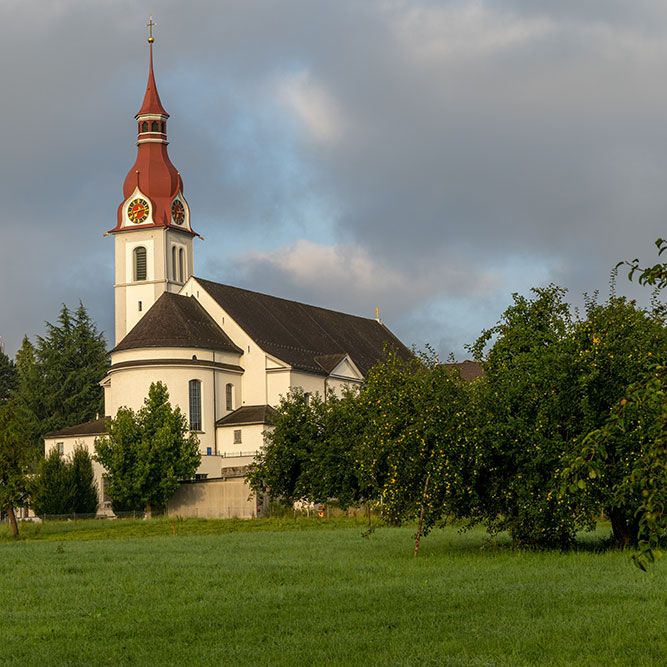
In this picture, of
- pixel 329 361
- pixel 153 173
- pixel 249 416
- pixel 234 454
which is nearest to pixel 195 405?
pixel 249 416

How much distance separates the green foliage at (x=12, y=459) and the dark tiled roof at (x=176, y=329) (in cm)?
2834

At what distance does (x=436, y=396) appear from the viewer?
29.8m

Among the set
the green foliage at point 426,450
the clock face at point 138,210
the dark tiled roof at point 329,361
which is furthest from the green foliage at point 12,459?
the clock face at point 138,210

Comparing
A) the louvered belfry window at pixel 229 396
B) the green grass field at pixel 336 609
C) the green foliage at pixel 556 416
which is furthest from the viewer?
the louvered belfry window at pixel 229 396

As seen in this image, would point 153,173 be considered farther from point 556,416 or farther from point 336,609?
point 336,609

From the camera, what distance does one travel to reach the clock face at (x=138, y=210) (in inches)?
3883

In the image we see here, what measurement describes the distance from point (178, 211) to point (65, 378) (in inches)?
1079

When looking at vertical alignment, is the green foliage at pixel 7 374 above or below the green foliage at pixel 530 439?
above

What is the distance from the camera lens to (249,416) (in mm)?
81188

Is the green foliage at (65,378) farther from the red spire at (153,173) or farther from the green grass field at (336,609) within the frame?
the green grass field at (336,609)

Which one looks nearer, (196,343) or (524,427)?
(524,427)

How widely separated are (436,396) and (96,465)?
5384 centimetres

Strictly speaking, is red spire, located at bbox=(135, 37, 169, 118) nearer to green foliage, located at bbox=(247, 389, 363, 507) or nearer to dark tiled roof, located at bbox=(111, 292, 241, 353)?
dark tiled roof, located at bbox=(111, 292, 241, 353)

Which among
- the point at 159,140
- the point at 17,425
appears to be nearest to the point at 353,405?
the point at 17,425
